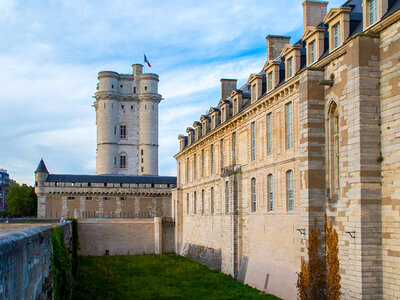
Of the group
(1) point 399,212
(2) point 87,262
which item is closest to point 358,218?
(1) point 399,212

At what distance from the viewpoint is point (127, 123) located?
6781 centimetres

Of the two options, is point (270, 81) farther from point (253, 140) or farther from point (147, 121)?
point (147, 121)

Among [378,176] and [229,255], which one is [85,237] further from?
[378,176]

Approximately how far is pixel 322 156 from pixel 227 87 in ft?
67.2

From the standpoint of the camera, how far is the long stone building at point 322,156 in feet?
45.5

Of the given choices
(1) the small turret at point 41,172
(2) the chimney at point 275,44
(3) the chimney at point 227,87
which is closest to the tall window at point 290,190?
(2) the chimney at point 275,44

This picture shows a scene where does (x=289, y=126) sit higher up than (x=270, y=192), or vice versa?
(x=289, y=126)

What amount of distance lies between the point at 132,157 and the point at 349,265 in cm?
5550

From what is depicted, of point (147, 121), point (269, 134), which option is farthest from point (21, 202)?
point (269, 134)

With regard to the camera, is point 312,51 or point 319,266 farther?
point 312,51

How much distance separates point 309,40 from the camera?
19562mm

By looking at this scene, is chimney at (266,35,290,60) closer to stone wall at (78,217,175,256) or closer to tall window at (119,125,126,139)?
stone wall at (78,217,175,256)

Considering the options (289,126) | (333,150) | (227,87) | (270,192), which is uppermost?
(227,87)

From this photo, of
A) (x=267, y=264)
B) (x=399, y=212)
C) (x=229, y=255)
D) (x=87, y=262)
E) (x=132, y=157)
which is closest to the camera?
(x=399, y=212)
